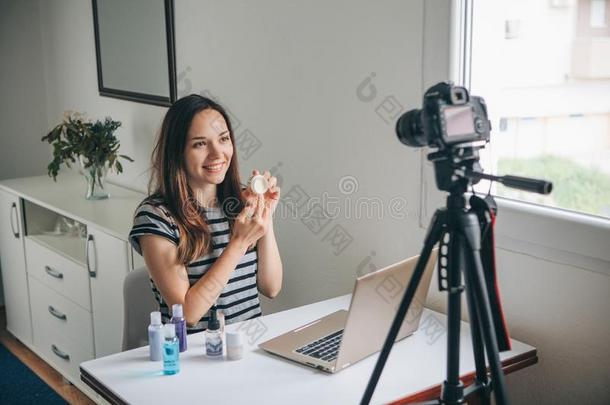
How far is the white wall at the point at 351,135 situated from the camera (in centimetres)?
186

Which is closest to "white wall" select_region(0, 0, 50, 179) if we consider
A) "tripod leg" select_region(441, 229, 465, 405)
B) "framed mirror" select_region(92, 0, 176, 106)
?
"framed mirror" select_region(92, 0, 176, 106)

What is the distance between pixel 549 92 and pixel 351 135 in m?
0.63

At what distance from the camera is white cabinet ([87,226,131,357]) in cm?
285

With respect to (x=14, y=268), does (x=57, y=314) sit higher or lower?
lower

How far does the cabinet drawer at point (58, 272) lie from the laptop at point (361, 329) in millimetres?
1450

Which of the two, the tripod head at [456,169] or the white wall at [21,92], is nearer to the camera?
the tripod head at [456,169]

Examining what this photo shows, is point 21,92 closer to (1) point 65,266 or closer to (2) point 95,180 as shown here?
(2) point 95,180

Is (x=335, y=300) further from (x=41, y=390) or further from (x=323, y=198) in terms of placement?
(x=41, y=390)

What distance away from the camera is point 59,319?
334cm

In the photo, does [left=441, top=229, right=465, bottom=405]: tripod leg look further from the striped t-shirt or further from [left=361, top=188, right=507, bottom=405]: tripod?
the striped t-shirt

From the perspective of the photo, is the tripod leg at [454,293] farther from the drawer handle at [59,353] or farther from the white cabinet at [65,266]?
the drawer handle at [59,353]

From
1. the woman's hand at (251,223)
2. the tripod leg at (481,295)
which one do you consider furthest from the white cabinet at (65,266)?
the tripod leg at (481,295)

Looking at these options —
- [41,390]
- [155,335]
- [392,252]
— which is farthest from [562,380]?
[41,390]

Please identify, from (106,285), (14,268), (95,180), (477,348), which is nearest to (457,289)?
(477,348)
